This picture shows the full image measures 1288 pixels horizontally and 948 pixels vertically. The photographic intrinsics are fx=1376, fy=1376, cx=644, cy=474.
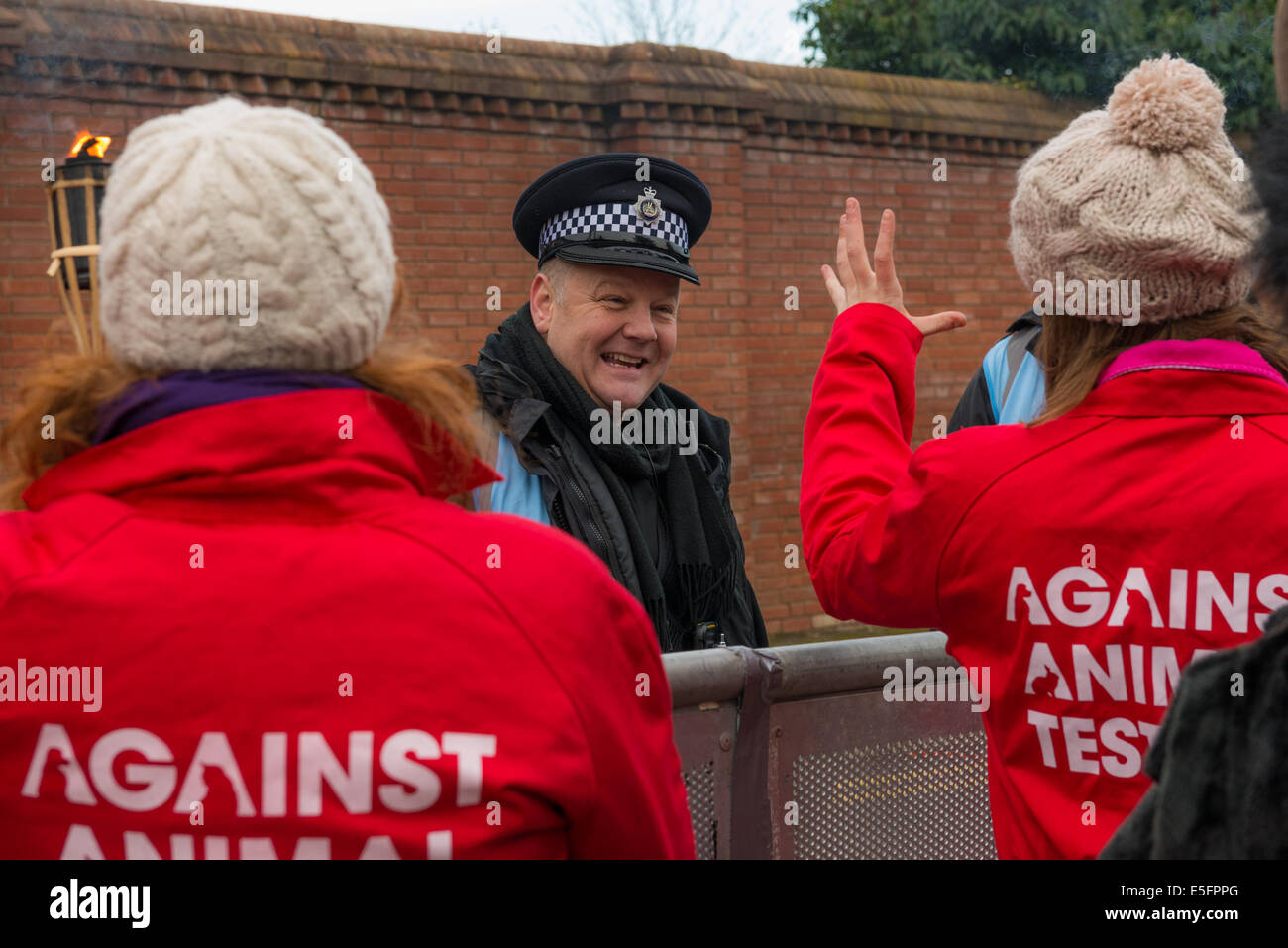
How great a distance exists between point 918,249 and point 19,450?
28.2 ft

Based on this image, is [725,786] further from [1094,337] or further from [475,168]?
[475,168]

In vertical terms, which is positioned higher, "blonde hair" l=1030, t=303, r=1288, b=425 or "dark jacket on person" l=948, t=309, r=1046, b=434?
"dark jacket on person" l=948, t=309, r=1046, b=434

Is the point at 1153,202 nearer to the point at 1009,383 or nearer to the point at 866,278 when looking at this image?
the point at 866,278

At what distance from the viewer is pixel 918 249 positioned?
9.60m

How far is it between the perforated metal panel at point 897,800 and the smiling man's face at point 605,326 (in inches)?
39.2

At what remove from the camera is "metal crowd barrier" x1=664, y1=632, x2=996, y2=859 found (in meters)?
2.67

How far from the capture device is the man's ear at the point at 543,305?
3.36 m

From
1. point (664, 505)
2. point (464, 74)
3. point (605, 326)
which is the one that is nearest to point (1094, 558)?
point (664, 505)

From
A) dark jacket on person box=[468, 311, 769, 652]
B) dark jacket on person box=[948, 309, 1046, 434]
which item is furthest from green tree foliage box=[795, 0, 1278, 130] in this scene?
dark jacket on person box=[468, 311, 769, 652]

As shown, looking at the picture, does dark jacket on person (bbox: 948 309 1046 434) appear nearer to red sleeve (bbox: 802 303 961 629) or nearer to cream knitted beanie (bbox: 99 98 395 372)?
red sleeve (bbox: 802 303 961 629)

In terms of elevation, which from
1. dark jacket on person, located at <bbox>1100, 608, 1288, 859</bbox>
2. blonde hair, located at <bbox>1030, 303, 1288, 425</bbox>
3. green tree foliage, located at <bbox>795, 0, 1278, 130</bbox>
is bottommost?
dark jacket on person, located at <bbox>1100, 608, 1288, 859</bbox>

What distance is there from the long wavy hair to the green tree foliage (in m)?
10.5

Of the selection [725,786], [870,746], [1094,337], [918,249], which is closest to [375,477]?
[1094,337]
